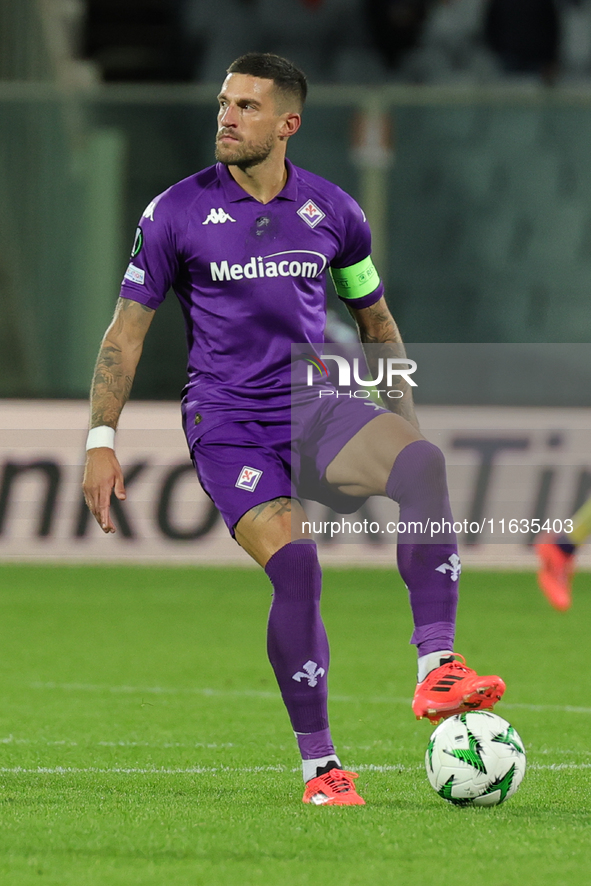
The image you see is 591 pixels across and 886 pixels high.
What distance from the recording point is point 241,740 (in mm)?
5543

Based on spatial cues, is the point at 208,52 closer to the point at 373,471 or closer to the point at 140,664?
the point at 140,664

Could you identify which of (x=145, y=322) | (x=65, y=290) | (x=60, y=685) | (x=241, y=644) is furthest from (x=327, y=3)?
(x=145, y=322)

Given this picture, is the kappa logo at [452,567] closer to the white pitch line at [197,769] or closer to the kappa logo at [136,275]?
the white pitch line at [197,769]

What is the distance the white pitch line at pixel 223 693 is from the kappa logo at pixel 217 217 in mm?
2727

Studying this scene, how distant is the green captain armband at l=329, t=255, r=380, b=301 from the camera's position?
4.61 m

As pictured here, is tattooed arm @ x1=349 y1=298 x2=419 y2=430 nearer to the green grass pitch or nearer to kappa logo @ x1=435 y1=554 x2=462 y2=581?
kappa logo @ x1=435 y1=554 x2=462 y2=581

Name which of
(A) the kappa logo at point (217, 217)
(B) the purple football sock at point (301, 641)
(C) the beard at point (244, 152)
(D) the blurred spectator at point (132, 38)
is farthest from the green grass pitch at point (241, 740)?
(D) the blurred spectator at point (132, 38)

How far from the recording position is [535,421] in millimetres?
11219

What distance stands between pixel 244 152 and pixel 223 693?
9.81 feet

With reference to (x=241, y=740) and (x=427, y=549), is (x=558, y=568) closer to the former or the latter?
(x=241, y=740)

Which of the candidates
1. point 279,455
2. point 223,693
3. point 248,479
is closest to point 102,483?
point 248,479

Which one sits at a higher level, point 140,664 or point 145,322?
point 145,322

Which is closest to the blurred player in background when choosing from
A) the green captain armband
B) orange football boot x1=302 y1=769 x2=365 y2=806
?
the green captain armband

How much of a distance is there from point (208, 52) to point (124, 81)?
1.09 meters
